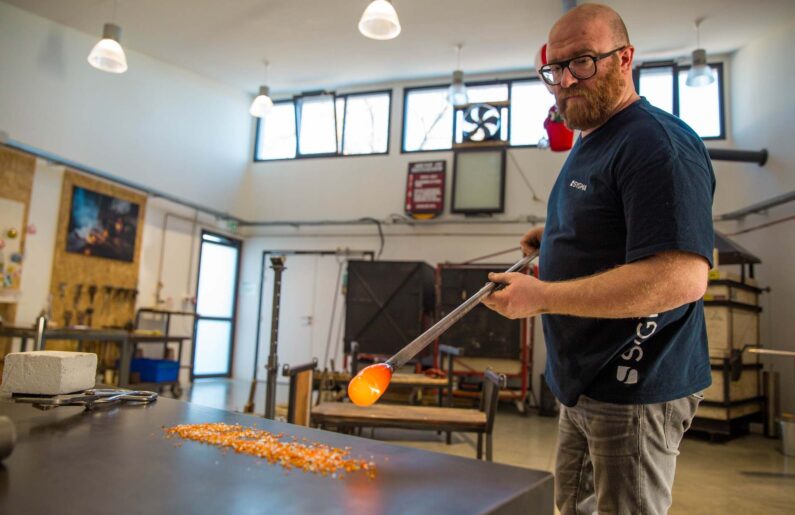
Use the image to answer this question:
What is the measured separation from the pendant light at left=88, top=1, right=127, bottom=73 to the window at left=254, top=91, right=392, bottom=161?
11.9 ft

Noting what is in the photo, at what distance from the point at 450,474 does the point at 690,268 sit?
63 cm

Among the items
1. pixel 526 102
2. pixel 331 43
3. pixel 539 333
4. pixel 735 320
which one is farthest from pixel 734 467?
pixel 331 43

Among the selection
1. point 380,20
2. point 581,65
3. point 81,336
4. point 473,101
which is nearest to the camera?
point 581,65

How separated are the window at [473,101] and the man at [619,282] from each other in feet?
23.0

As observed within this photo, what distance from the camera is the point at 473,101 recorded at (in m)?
8.76

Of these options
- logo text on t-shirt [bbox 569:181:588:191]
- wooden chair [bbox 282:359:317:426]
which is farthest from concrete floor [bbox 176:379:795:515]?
logo text on t-shirt [bbox 569:181:588:191]

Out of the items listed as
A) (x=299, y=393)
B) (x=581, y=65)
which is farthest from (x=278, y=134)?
(x=581, y=65)

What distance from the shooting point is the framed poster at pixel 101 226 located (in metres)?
6.88

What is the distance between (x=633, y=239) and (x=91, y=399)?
4.89ft

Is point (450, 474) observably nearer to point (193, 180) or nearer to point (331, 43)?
point (331, 43)

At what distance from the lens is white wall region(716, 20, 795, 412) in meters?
6.13

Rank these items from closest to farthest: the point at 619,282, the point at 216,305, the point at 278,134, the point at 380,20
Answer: the point at 619,282 → the point at 380,20 → the point at 216,305 → the point at 278,134

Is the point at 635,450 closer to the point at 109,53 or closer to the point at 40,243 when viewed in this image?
the point at 109,53

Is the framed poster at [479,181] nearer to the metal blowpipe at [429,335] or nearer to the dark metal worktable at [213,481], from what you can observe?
the metal blowpipe at [429,335]
